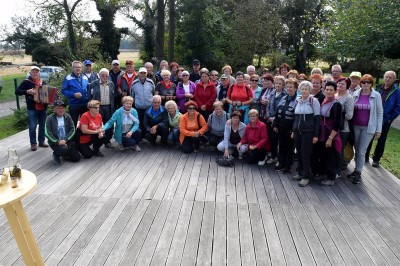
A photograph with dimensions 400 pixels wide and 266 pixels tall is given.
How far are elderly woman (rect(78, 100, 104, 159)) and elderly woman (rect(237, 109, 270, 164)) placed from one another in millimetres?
2691

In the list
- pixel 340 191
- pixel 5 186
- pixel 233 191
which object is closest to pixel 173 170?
pixel 233 191

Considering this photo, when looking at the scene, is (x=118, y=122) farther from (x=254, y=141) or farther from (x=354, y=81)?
(x=354, y=81)

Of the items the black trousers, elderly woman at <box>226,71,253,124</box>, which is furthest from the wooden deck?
elderly woman at <box>226,71,253,124</box>

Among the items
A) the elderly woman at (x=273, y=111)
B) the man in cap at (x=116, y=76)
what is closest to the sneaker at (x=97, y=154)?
the man in cap at (x=116, y=76)

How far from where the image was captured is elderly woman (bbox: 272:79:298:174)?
5143mm

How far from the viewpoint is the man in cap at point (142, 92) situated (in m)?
6.86

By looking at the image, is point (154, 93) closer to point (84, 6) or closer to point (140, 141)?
point (140, 141)

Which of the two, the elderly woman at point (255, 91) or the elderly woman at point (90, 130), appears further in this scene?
the elderly woman at point (255, 91)

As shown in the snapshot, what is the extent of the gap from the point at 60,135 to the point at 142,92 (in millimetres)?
1858

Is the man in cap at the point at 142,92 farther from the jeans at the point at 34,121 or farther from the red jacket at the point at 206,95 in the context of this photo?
the jeans at the point at 34,121

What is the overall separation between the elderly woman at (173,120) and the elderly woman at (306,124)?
2.60 metres

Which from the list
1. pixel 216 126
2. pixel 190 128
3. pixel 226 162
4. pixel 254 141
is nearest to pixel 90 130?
pixel 190 128

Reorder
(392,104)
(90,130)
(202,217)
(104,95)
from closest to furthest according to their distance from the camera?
(202,217)
(392,104)
(90,130)
(104,95)

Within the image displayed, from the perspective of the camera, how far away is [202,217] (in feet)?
13.2
